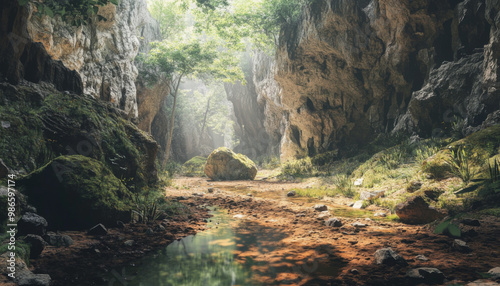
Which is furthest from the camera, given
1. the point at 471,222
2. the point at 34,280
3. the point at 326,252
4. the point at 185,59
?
the point at 185,59

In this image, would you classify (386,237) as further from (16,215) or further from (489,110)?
(489,110)

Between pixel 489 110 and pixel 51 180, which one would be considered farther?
pixel 489 110

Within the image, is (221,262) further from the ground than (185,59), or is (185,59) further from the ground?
(185,59)

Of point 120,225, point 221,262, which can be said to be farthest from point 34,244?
point 221,262

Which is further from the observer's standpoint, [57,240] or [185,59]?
[185,59]

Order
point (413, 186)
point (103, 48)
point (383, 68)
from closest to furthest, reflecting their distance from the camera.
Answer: point (413, 186)
point (383, 68)
point (103, 48)

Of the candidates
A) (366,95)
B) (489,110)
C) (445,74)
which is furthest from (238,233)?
(366,95)

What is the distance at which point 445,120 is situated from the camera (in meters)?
10.6

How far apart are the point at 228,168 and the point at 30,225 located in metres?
14.4

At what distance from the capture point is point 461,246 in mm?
3223

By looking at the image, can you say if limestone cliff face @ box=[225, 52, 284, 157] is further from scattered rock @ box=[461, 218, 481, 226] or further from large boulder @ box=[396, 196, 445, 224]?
scattered rock @ box=[461, 218, 481, 226]

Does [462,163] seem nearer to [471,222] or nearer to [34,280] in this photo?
[471,222]

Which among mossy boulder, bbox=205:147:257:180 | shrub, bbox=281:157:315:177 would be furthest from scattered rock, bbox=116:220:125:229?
mossy boulder, bbox=205:147:257:180

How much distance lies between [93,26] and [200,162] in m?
14.0
